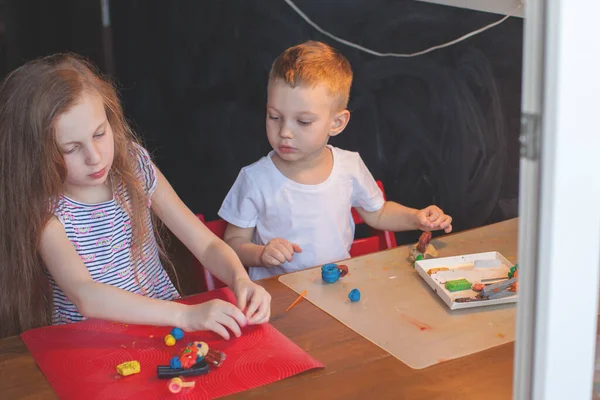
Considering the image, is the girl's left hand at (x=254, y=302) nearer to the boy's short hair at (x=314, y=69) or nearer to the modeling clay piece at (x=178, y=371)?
the modeling clay piece at (x=178, y=371)

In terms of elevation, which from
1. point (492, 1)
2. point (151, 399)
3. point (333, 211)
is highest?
point (492, 1)

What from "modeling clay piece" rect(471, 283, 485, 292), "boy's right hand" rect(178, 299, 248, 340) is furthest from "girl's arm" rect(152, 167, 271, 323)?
"modeling clay piece" rect(471, 283, 485, 292)

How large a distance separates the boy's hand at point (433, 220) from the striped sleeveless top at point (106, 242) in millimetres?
573

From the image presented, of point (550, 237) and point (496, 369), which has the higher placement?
point (550, 237)

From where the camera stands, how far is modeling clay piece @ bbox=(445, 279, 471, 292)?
133 centimetres

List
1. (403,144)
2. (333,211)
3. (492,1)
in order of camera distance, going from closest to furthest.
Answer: (333,211) → (492,1) → (403,144)

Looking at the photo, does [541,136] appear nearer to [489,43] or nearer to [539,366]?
[539,366]

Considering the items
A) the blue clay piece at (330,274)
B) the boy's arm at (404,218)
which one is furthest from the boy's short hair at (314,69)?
the blue clay piece at (330,274)

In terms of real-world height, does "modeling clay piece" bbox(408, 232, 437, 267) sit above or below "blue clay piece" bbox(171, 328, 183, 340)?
above

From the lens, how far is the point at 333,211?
6.10 ft

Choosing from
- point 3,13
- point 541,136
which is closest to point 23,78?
point 541,136

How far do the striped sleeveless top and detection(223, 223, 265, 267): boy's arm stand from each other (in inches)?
7.6

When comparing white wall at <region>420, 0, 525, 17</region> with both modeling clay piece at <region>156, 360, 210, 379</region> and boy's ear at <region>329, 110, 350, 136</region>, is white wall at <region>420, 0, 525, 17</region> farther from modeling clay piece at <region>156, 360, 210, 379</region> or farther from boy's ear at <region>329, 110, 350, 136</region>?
modeling clay piece at <region>156, 360, 210, 379</region>

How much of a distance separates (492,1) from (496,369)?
1.53 metres
